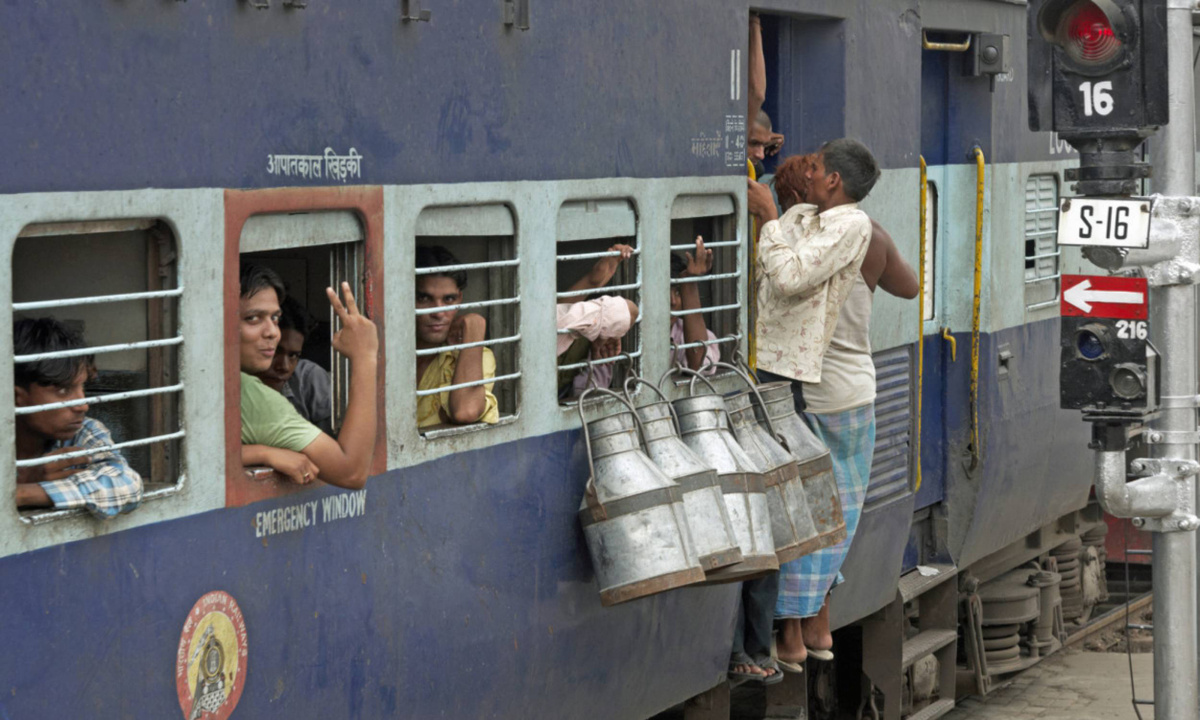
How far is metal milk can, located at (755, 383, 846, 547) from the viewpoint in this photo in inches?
252

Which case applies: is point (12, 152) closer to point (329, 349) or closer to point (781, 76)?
point (329, 349)

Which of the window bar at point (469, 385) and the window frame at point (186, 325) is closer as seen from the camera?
the window frame at point (186, 325)

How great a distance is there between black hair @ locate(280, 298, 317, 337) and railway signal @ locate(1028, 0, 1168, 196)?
8.79 feet

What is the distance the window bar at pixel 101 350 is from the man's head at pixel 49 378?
23 mm

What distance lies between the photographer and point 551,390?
5.72 m

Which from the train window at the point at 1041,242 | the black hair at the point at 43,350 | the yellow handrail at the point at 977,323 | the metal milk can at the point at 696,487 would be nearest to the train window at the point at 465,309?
the metal milk can at the point at 696,487

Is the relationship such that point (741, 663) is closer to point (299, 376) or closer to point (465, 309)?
point (465, 309)

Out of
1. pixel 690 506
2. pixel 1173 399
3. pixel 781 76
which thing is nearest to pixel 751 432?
pixel 690 506

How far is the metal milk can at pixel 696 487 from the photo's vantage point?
567cm

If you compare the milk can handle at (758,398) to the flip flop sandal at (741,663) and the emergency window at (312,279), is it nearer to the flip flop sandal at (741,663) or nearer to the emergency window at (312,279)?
the flip flop sandal at (741,663)

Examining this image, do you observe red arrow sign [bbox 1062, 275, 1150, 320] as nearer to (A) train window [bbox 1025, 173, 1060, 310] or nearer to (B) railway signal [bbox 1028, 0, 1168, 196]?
(B) railway signal [bbox 1028, 0, 1168, 196]

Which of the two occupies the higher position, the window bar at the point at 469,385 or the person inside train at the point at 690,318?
the person inside train at the point at 690,318

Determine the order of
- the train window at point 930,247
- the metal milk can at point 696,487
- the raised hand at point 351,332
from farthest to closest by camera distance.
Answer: the train window at point 930,247 → the metal milk can at point 696,487 → the raised hand at point 351,332

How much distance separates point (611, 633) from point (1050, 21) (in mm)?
2423
